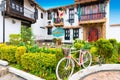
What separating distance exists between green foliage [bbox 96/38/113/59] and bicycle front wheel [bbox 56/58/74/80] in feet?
6.92

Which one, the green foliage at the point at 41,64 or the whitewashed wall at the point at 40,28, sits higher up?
the whitewashed wall at the point at 40,28

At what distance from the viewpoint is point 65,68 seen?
5547 mm

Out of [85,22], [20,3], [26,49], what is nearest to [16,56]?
[26,49]

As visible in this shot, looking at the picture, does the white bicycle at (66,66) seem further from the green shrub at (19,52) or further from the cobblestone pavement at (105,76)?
the green shrub at (19,52)

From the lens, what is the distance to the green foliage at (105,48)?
269 inches

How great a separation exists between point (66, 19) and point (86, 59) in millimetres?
15470

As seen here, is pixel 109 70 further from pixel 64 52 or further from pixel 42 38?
pixel 42 38

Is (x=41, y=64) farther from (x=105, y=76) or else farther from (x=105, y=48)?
(x=105, y=48)

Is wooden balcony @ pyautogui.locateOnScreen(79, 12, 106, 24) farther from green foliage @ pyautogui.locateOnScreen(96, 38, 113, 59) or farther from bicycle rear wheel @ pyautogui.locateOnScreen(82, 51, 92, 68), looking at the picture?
bicycle rear wheel @ pyautogui.locateOnScreen(82, 51, 92, 68)

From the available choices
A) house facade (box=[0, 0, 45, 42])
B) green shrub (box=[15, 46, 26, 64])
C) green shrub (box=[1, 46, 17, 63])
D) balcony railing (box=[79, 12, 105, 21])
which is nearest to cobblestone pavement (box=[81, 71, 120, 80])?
green shrub (box=[15, 46, 26, 64])

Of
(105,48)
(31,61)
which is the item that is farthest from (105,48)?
(31,61)

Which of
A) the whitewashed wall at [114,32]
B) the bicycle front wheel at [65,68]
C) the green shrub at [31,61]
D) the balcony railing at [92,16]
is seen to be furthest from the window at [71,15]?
the bicycle front wheel at [65,68]

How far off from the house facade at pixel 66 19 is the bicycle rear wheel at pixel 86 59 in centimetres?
977

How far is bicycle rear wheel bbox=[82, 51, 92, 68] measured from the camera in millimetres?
6376
